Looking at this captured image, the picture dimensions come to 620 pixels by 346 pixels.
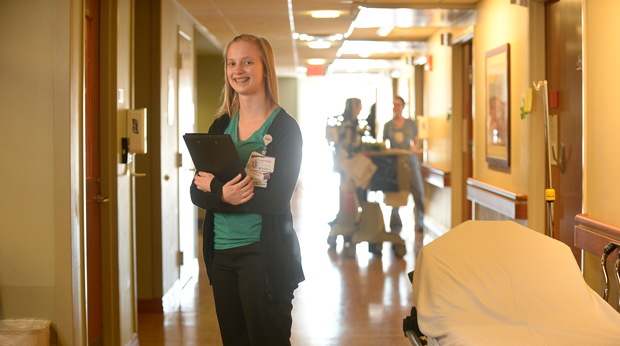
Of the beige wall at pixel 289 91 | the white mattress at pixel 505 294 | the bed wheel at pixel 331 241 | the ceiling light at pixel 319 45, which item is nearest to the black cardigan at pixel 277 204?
the white mattress at pixel 505 294

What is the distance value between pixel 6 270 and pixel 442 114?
606cm

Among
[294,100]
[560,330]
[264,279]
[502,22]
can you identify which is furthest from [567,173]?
[294,100]

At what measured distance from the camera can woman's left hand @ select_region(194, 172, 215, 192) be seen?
192cm

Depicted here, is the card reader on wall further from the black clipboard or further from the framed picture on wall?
the framed picture on wall

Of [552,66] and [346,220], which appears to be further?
[346,220]

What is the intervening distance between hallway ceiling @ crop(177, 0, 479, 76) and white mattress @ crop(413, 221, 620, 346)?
331cm

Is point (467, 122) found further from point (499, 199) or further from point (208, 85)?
point (208, 85)

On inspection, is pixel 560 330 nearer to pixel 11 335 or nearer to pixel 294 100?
pixel 11 335

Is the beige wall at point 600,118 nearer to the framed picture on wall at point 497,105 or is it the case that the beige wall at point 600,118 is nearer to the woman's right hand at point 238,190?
the framed picture on wall at point 497,105

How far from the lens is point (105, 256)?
3.21m

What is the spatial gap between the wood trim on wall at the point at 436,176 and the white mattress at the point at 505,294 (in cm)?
442

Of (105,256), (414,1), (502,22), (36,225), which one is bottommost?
(105,256)

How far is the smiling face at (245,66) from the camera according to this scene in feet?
6.38

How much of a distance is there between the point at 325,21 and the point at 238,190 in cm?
475
